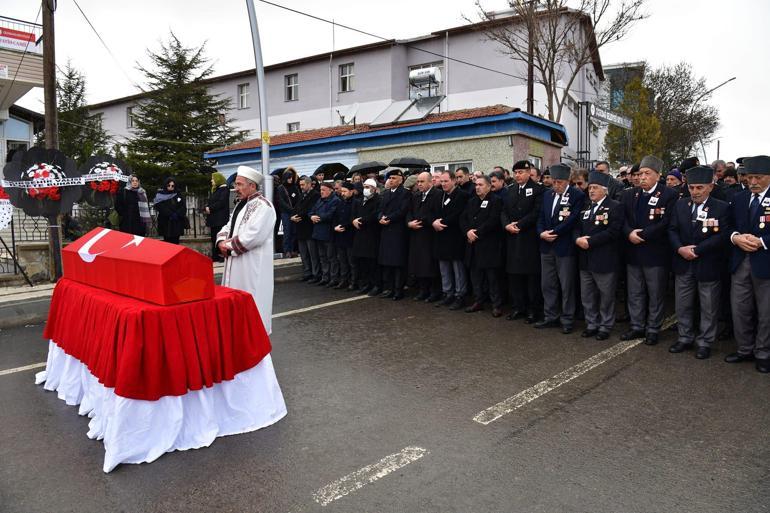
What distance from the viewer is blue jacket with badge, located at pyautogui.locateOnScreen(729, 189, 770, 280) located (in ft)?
18.8

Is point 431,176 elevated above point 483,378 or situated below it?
above

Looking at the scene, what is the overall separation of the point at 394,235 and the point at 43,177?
629cm

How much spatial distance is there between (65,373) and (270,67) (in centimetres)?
3494

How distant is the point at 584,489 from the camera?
3.48 meters

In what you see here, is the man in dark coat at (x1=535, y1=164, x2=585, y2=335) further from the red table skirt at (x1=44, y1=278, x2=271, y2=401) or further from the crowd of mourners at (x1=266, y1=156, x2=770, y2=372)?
the red table skirt at (x1=44, y1=278, x2=271, y2=401)

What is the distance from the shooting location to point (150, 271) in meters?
4.18

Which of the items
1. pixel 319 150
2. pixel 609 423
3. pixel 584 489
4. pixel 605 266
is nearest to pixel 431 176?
pixel 605 266

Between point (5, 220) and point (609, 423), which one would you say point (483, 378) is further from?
point (5, 220)

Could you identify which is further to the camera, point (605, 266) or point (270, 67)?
point (270, 67)

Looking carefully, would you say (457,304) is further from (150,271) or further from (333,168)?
(333,168)

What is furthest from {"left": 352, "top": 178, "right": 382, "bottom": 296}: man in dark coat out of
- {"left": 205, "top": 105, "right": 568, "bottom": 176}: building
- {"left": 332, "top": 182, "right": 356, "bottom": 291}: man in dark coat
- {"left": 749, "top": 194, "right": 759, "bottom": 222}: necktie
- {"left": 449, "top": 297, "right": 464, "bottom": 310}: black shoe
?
{"left": 205, "top": 105, "right": 568, "bottom": 176}: building

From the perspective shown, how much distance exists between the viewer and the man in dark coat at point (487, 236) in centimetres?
839

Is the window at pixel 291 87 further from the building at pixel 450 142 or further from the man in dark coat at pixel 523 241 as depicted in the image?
the man in dark coat at pixel 523 241

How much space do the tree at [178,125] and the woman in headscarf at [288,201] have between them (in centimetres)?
1527
